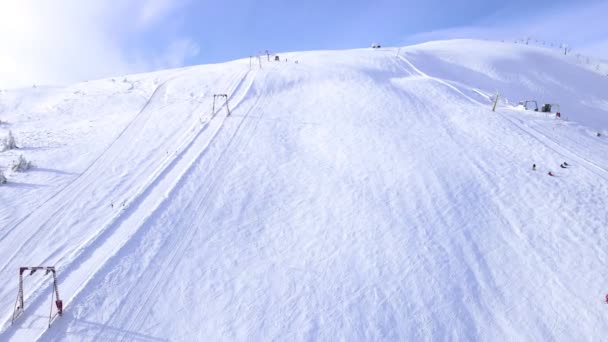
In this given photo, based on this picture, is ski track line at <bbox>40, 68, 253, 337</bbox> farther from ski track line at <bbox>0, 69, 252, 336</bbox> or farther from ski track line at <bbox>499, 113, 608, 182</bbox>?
ski track line at <bbox>499, 113, 608, 182</bbox>

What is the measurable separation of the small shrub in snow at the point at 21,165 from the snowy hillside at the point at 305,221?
20cm

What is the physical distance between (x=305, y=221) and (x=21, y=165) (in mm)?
8977

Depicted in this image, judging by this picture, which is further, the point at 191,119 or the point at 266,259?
the point at 191,119

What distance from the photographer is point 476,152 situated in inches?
499

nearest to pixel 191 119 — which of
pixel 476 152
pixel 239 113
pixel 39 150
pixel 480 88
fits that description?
pixel 239 113

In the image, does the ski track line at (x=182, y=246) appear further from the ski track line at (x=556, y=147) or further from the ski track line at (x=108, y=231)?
the ski track line at (x=556, y=147)

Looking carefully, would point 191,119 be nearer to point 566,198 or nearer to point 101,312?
point 101,312

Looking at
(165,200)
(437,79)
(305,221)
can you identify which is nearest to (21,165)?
(165,200)

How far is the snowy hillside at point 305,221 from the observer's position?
6.82 meters

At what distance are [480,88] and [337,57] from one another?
32.1 ft

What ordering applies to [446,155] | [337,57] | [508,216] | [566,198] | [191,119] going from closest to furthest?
[508,216] → [566,198] → [446,155] → [191,119] → [337,57]

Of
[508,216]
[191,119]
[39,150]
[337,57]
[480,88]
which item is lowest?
[508,216]

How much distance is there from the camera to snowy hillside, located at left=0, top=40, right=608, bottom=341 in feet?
22.4

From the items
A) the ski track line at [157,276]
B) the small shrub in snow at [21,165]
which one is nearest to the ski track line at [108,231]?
the ski track line at [157,276]
